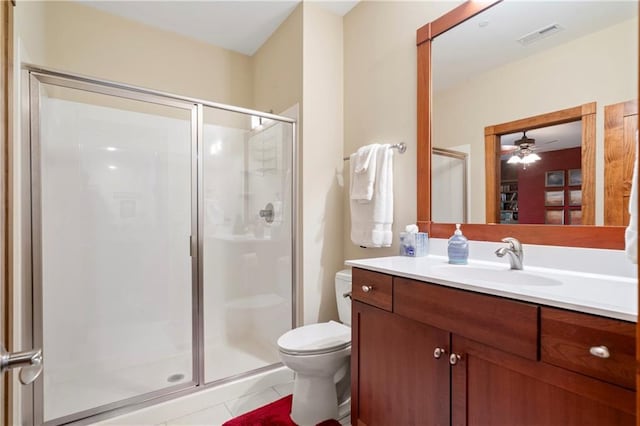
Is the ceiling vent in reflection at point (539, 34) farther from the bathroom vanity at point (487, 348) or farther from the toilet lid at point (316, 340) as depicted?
the toilet lid at point (316, 340)

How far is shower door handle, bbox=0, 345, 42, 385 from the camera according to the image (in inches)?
22.1

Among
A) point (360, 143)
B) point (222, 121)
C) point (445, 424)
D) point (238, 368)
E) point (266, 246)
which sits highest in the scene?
point (222, 121)

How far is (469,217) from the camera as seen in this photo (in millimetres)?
1501

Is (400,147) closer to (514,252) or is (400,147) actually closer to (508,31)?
(508,31)

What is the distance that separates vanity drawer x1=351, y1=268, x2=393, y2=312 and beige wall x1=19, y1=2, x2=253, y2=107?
2129 mm

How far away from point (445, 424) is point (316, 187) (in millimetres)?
1526

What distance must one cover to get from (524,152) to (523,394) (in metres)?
0.95

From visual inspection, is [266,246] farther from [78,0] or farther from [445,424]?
[78,0]

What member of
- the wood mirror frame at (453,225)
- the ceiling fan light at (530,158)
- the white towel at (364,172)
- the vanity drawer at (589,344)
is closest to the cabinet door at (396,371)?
the vanity drawer at (589,344)

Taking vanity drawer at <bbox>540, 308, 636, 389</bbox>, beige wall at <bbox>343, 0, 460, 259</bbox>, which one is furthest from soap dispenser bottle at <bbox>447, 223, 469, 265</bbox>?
vanity drawer at <bbox>540, 308, 636, 389</bbox>

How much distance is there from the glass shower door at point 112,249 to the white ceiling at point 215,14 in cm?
74

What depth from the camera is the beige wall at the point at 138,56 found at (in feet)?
6.88

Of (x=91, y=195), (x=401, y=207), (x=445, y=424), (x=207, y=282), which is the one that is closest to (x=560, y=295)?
(x=445, y=424)

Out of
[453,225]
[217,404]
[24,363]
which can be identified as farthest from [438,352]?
[217,404]
